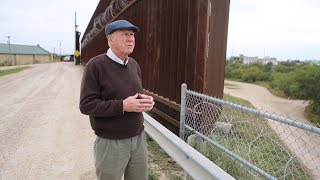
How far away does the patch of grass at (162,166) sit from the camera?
16.8ft

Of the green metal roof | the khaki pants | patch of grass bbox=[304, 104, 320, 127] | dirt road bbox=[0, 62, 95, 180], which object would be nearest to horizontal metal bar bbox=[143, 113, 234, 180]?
the khaki pants

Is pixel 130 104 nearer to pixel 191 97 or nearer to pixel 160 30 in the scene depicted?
pixel 191 97

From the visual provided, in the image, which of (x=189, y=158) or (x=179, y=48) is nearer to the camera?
(x=189, y=158)

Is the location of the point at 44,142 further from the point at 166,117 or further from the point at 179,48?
the point at 179,48

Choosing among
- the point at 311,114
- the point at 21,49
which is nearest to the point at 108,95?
the point at 311,114

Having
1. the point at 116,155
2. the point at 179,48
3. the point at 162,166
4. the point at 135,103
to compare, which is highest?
the point at 179,48

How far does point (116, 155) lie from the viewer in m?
3.16

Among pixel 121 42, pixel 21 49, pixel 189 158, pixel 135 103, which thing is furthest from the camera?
pixel 21 49

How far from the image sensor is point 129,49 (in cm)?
310

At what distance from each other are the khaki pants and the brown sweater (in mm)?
65

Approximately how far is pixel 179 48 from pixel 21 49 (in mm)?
102783

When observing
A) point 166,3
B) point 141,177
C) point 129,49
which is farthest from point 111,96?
point 166,3

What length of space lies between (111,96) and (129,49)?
16.3 inches

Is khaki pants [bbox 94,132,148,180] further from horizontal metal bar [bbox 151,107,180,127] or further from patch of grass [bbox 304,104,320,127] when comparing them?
patch of grass [bbox 304,104,320,127]
